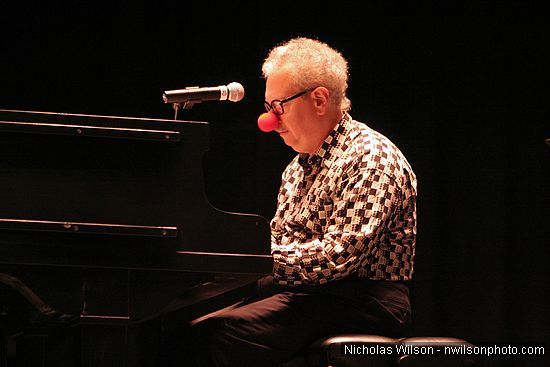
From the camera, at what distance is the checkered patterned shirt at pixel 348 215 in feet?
7.21

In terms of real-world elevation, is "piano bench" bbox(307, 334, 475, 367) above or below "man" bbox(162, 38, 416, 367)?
below

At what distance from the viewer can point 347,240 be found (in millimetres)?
2186

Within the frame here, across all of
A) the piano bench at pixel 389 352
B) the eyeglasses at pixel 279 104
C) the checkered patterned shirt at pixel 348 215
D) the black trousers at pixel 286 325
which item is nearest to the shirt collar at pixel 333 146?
the checkered patterned shirt at pixel 348 215

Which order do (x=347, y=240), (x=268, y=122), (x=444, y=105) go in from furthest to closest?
(x=444, y=105) < (x=268, y=122) < (x=347, y=240)

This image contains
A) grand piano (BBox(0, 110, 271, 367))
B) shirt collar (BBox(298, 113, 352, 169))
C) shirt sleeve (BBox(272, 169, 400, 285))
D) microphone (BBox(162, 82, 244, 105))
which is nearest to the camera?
grand piano (BBox(0, 110, 271, 367))

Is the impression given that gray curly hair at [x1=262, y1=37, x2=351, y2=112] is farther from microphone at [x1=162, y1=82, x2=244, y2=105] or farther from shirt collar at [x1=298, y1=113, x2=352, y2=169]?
microphone at [x1=162, y1=82, x2=244, y2=105]

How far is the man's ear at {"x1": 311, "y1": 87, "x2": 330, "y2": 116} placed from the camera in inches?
99.3

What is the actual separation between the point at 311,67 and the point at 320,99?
12 centimetres

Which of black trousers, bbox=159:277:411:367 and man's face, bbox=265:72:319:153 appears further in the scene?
man's face, bbox=265:72:319:153

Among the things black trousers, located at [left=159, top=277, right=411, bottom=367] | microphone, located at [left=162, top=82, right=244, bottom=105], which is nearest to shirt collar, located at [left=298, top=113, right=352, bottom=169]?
black trousers, located at [left=159, top=277, right=411, bottom=367]

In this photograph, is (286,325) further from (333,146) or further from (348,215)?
(333,146)

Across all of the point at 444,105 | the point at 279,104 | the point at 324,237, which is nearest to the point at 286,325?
the point at 324,237

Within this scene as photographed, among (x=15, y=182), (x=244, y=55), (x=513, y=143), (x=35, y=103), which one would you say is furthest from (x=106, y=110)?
(x=513, y=143)

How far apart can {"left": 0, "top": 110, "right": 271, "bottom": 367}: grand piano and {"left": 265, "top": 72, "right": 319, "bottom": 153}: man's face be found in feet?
2.19
